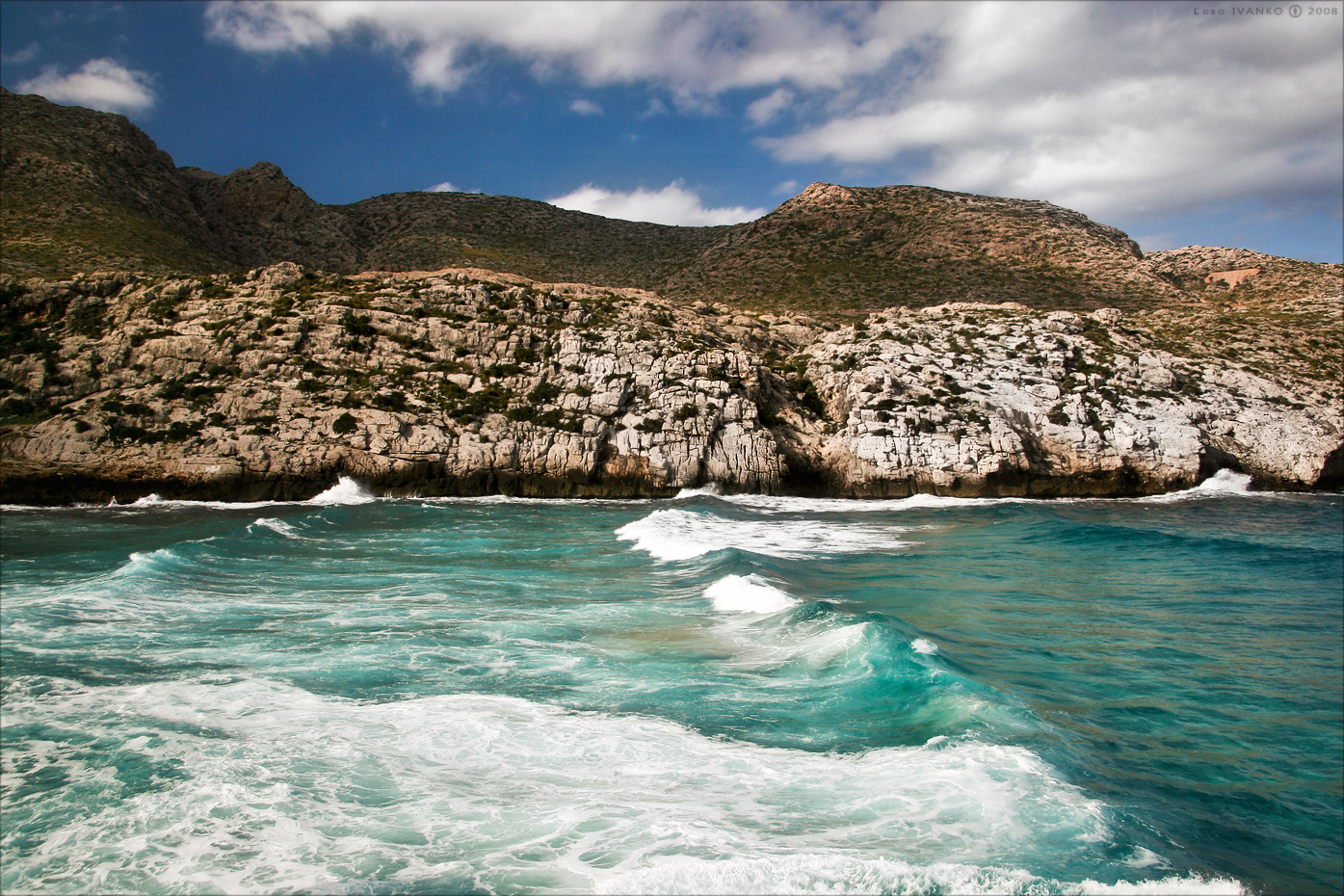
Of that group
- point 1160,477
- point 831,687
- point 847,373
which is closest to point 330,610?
point 831,687

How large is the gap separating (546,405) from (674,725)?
86.9 ft

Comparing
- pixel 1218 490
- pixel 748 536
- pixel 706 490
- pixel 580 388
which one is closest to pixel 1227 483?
pixel 1218 490

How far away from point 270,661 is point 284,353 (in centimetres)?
2720

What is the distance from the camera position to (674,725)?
893 cm

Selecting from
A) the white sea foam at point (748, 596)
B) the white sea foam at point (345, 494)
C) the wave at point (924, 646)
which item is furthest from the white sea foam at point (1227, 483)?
the white sea foam at point (345, 494)

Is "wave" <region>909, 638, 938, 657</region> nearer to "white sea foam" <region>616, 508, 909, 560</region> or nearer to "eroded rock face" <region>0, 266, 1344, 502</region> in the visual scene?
"white sea foam" <region>616, 508, 909, 560</region>

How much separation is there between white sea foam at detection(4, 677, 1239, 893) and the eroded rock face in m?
23.0

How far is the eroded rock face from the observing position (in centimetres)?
3005

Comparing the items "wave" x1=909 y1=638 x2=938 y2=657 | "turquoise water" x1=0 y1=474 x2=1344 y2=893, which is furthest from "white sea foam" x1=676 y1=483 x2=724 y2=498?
"wave" x1=909 y1=638 x2=938 y2=657

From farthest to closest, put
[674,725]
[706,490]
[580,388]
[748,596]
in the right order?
1. [580,388]
2. [706,490]
3. [748,596]
4. [674,725]

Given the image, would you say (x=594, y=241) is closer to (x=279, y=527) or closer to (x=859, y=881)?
(x=279, y=527)

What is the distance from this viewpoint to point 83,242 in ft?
155

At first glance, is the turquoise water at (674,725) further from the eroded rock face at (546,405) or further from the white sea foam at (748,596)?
the eroded rock face at (546,405)

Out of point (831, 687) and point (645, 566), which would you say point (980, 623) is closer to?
point (831, 687)
